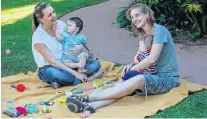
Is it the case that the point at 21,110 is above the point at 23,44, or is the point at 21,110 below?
below

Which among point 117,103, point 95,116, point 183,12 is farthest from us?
point 183,12

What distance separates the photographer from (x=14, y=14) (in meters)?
10.6

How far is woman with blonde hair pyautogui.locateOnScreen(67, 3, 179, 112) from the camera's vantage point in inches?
177

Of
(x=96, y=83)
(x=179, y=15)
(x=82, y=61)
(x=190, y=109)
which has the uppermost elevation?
(x=179, y=15)

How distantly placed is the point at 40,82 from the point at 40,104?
799 mm

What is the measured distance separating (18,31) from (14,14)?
6.61 feet

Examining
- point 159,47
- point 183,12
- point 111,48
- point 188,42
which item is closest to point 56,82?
point 159,47

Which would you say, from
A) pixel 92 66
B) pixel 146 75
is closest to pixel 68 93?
pixel 92 66

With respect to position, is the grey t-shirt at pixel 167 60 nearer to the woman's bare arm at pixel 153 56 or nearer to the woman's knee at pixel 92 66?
the woman's bare arm at pixel 153 56

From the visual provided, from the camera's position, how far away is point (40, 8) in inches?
207

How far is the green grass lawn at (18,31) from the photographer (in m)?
6.35

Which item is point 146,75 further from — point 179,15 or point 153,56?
point 179,15

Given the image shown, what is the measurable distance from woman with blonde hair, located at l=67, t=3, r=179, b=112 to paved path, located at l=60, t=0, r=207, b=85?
2.20 ft

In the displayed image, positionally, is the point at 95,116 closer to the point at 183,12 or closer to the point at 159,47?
the point at 159,47
